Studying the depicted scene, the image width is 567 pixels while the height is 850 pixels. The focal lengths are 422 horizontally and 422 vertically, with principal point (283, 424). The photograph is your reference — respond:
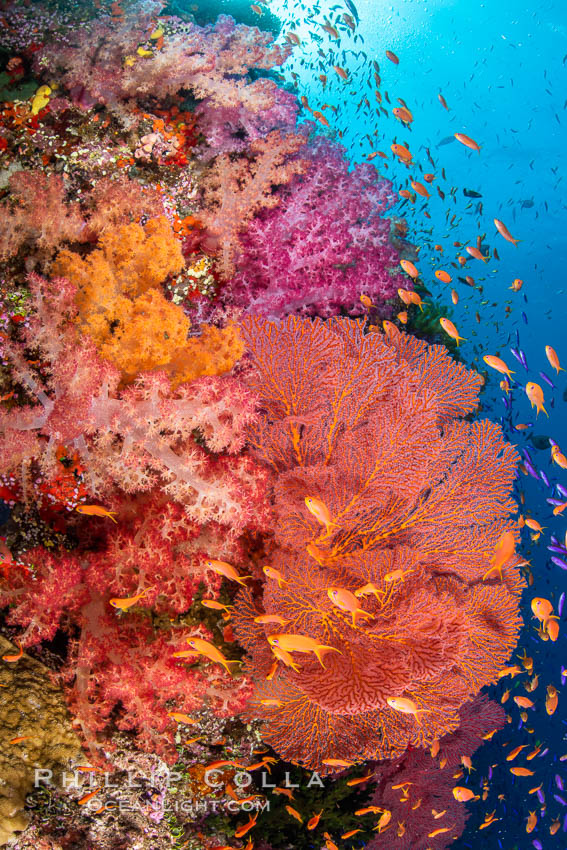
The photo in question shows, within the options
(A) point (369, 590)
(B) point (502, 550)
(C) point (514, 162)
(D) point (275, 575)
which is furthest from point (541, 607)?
(C) point (514, 162)

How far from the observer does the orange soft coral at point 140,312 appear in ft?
10.1

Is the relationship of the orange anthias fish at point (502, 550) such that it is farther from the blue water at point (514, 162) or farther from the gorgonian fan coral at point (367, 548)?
the blue water at point (514, 162)

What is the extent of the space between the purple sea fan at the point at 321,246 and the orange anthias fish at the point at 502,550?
9.20 ft

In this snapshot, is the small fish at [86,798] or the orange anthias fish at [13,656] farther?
the small fish at [86,798]

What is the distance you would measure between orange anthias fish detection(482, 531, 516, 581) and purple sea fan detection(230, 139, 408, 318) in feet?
9.20

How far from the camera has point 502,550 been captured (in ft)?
12.0

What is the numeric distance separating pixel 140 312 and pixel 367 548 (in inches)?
101

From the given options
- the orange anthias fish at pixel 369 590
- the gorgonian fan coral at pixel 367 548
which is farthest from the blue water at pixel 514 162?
the orange anthias fish at pixel 369 590

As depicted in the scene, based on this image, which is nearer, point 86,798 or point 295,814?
point 86,798

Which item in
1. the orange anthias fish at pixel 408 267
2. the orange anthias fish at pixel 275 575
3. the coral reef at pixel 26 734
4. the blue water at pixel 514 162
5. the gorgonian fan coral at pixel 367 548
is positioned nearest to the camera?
the orange anthias fish at pixel 275 575

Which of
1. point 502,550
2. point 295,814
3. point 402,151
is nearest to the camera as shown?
point 502,550

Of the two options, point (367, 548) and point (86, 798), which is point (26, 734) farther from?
point (367, 548)

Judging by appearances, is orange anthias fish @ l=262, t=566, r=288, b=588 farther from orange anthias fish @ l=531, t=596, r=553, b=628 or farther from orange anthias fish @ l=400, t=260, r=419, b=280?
orange anthias fish @ l=400, t=260, r=419, b=280

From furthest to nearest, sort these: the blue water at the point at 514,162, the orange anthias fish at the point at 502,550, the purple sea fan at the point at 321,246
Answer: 1. the blue water at the point at 514,162
2. the purple sea fan at the point at 321,246
3. the orange anthias fish at the point at 502,550
